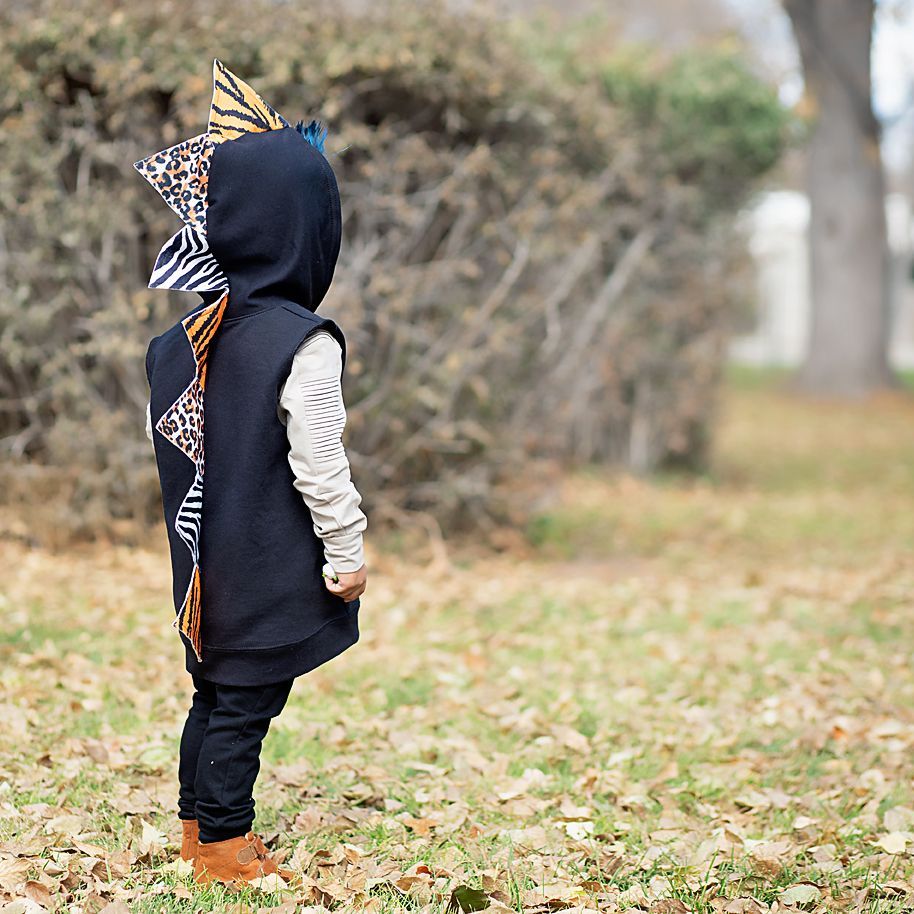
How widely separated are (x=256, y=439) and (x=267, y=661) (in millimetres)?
522

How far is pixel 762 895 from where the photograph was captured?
3.23 metres

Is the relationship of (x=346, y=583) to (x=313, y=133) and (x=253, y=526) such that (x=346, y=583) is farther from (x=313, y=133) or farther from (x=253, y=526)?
(x=313, y=133)

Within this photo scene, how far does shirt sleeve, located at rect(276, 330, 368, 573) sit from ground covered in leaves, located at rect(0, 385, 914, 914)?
896 mm

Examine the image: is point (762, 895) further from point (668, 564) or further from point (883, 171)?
point (883, 171)

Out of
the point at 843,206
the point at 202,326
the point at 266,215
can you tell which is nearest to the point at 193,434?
the point at 202,326

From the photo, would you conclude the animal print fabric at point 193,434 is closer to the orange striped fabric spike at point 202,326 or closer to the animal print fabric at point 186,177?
the orange striped fabric spike at point 202,326

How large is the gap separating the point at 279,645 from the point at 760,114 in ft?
31.8

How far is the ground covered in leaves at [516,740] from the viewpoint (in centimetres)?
324

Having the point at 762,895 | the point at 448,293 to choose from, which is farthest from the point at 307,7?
the point at 762,895

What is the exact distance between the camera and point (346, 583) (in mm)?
2930

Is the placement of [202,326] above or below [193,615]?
above

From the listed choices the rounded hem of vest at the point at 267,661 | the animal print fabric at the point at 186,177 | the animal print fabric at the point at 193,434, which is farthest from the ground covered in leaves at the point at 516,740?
the animal print fabric at the point at 186,177

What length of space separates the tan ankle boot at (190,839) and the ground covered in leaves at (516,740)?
0.15ft

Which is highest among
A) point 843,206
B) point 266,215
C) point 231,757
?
point 843,206
